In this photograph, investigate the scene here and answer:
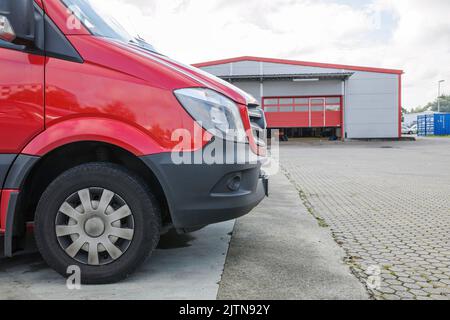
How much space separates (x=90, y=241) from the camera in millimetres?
2715

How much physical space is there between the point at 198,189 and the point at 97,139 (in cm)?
71

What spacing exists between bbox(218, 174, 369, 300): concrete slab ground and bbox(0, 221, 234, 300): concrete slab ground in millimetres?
135

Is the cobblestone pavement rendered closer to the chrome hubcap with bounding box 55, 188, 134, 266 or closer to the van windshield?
the chrome hubcap with bounding box 55, 188, 134, 266

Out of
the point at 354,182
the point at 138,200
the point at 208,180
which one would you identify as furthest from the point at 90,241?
the point at 354,182

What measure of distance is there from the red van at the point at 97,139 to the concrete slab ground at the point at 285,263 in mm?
526

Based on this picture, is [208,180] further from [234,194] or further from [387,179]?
[387,179]

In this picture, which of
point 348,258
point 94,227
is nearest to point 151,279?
Answer: point 94,227

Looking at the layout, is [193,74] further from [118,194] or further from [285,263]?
[285,263]

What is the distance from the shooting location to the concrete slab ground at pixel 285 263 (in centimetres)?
262

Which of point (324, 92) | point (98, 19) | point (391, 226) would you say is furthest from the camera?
point (324, 92)

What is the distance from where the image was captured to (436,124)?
4250cm

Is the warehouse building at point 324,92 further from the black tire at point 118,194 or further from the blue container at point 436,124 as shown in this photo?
the black tire at point 118,194

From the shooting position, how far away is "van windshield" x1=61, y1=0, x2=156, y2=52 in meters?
2.83
